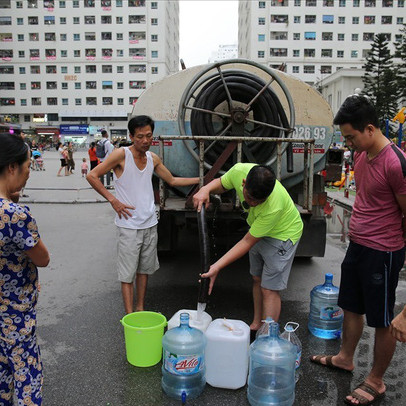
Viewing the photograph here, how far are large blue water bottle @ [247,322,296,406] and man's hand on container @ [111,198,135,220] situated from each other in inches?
64.0

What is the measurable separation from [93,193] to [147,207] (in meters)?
Answer: 10.2

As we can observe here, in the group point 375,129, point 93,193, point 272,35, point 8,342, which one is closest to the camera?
point 8,342

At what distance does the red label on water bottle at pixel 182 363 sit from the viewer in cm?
274

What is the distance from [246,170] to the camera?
132 inches

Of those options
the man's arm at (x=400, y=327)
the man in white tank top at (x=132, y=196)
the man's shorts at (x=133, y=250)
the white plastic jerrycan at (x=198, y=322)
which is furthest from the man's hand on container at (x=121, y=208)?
the man's arm at (x=400, y=327)

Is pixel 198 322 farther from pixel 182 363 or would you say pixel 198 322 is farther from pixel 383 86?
pixel 383 86

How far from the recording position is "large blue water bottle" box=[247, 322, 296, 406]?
2.73 metres

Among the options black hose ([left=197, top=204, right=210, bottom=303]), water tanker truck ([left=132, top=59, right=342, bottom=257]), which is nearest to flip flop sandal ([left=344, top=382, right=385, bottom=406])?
black hose ([left=197, top=204, right=210, bottom=303])

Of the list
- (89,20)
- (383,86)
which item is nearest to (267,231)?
(383,86)

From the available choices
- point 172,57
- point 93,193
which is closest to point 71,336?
point 93,193

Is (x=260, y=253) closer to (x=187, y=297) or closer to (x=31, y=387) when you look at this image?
(x=187, y=297)

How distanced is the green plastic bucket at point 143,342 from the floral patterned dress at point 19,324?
0.97 meters

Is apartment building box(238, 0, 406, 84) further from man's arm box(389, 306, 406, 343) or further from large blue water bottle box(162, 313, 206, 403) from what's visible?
man's arm box(389, 306, 406, 343)

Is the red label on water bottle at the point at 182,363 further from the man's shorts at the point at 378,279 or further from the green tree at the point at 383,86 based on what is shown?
the green tree at the point at 383,86
